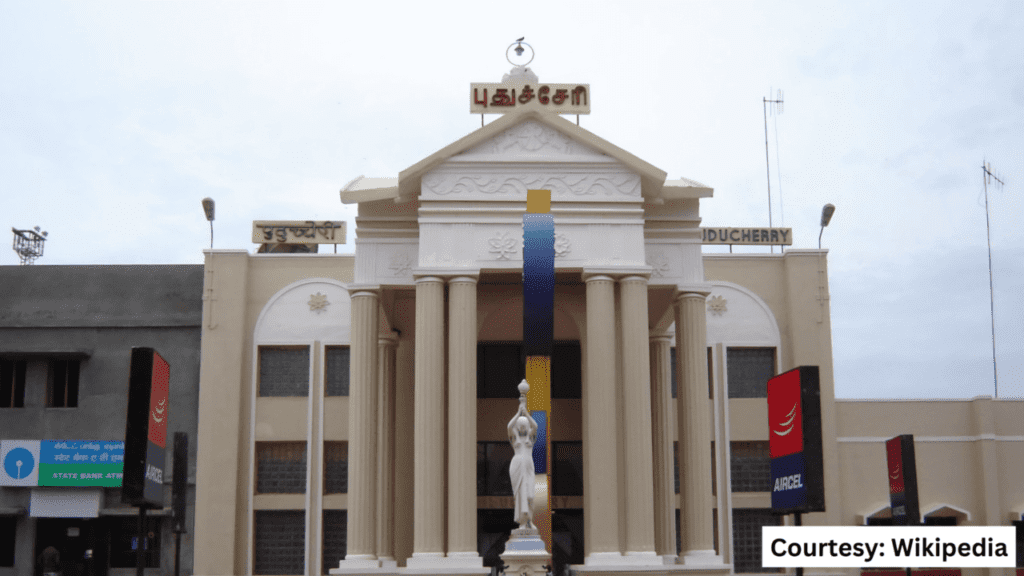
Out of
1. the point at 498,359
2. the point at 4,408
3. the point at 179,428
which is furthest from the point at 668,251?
the point at 4,408

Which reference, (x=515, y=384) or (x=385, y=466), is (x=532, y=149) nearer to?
(x=515, y=384)

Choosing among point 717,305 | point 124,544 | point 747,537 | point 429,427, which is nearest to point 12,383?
point 124,544

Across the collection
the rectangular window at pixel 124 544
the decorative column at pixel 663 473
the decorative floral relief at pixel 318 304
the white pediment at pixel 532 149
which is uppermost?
the white pediment at pixel 532 149

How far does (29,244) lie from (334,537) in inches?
850

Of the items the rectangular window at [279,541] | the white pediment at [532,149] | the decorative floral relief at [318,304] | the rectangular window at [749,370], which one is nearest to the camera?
the white pediment at [532,149]

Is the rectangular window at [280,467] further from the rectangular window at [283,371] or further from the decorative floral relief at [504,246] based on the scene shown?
the decorative floral relief at [504,246]

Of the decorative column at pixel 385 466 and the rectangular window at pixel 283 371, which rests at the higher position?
the rectangular window at pixel 283 371

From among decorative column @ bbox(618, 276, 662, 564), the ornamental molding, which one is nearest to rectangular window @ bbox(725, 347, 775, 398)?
decorative column @ bbox(618, 276, 662, 564)

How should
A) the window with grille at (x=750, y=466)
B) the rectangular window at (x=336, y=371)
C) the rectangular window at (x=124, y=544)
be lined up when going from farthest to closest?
the rectangular window at (x=336, y=371), the rectangular window at (x=124, y=544), the window with grille at (x=750, y=466)

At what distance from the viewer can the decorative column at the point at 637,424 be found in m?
29.9

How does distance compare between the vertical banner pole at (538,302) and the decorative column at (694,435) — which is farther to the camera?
the decorative column at (694,435)

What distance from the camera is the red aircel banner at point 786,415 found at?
23.0m

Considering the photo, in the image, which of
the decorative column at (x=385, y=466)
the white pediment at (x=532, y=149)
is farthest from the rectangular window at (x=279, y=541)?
the white pediment at (x=532, y=149)

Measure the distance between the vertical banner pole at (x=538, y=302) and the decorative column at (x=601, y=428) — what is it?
3.90 ft
